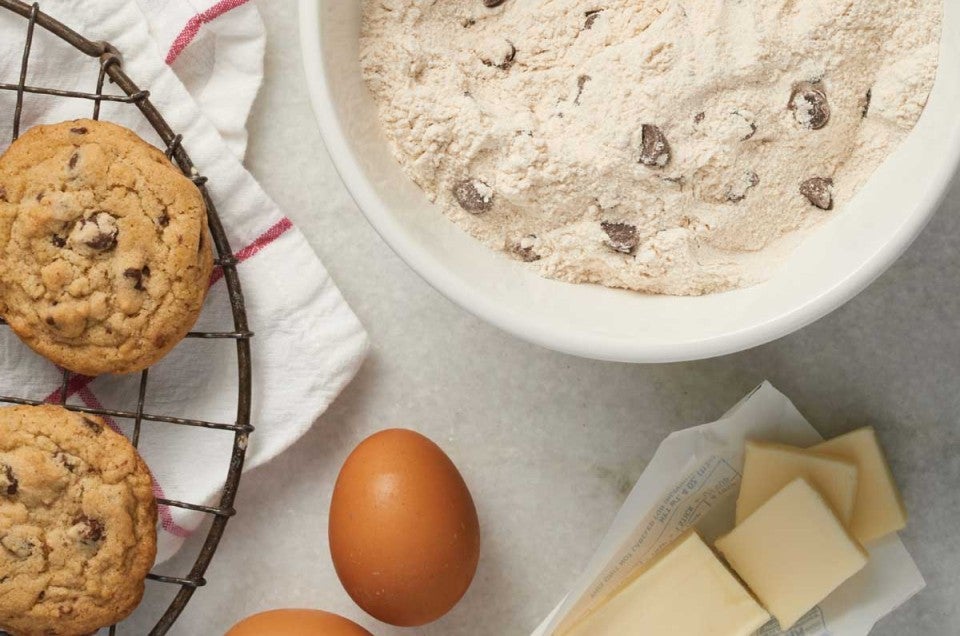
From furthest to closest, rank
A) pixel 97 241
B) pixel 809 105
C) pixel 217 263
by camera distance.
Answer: pixel 217 263 → pixel 97 241 → pixel 809 105

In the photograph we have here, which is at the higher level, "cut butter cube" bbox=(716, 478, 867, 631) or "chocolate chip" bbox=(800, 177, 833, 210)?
"chocolate chip" bbox=(800, 177, 833, 210)

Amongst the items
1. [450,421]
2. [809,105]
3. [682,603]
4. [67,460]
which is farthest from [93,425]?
[809,105]

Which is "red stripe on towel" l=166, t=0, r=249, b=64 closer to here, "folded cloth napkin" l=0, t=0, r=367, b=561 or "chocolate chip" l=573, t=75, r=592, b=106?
"folded cloth napkin" l=0, t=0, r=367, b=561

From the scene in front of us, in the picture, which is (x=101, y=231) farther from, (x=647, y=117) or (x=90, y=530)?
(x=647, y=117)

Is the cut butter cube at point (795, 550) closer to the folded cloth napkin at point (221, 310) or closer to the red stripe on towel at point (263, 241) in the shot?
the folded cloth napkin at point (221, 310)

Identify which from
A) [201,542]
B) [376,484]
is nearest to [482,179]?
[376,484]

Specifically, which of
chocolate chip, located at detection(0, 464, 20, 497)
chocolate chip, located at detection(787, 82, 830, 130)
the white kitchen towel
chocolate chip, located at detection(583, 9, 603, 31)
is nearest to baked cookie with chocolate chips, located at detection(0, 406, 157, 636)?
chocolate chip, located at detection(0, 464, 20, 497)

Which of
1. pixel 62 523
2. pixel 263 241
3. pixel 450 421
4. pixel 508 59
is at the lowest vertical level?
pixel 450 421
